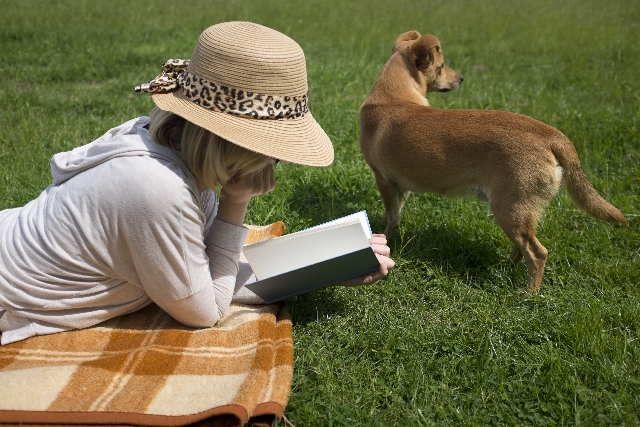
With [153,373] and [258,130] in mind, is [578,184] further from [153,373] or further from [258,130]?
[153,373]

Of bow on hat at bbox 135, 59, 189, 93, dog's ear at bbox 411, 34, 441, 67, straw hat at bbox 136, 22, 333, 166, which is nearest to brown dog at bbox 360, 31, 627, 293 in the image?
dog's ear at bbox 411, 34, 441, 67

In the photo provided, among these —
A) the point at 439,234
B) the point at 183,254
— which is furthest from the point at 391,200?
the point at 183,254

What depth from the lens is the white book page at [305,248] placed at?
3.20m

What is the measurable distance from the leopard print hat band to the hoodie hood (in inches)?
8.5

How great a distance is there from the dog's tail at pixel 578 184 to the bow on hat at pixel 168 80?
2258 millimetres

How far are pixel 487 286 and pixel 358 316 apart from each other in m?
0.89

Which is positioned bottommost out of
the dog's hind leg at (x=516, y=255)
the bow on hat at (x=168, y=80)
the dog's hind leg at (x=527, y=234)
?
the dog's hind leg at (x=516, y=255)

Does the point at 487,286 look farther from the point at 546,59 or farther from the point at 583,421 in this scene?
the point at 546,59

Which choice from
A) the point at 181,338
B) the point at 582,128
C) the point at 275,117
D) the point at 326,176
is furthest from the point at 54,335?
the point at 582,128

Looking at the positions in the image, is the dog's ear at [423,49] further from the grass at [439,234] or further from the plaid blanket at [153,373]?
the plaid blanket at [153,373]

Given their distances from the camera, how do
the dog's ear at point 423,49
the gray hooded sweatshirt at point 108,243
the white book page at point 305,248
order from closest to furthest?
the gray hooded sweatshirt at point 108,243, the white book page at point 305,248, the dog's ear at point 423,49

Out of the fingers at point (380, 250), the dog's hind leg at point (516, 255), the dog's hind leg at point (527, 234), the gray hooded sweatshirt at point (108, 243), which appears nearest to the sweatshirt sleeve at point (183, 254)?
the gray hooded sweatshirt at point (108, 243)

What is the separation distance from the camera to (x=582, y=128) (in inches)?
239

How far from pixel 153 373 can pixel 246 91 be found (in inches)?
50.0
